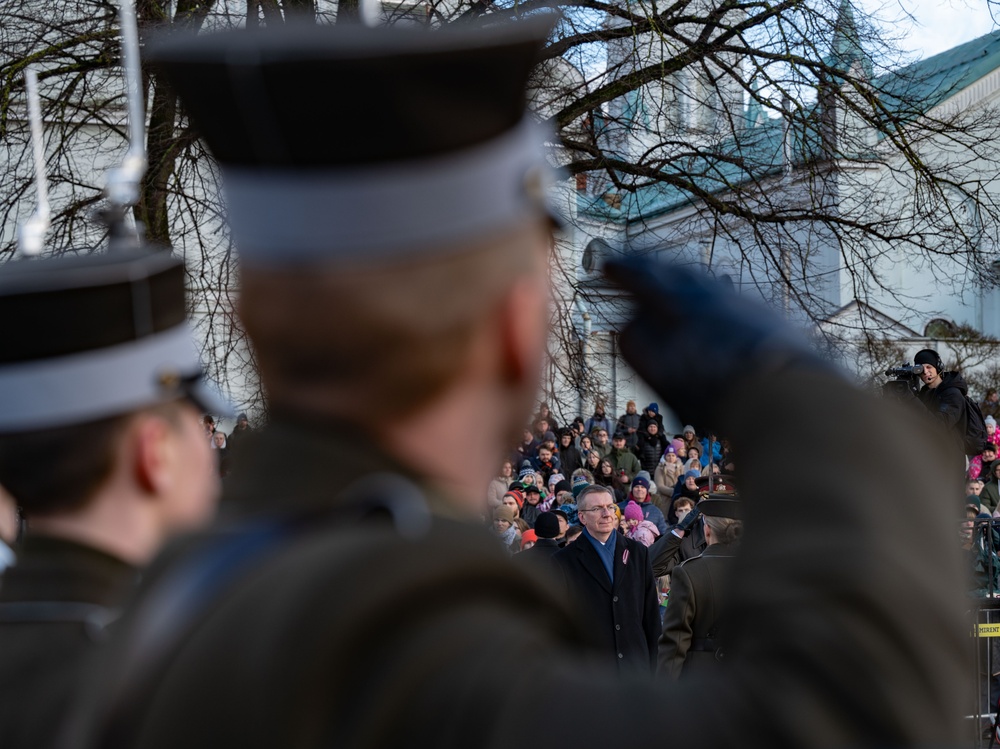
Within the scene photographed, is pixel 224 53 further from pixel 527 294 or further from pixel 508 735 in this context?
pixel 508 735

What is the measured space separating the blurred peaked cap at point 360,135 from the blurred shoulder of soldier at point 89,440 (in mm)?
849

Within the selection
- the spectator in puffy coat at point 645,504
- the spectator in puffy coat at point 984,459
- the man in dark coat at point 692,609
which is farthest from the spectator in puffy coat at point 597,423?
the man in dark coat at point 692,609

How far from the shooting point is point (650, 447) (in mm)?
18391

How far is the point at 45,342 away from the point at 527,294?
989 mm

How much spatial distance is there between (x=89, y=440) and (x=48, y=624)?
0.25m

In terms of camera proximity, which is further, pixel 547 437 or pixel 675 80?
pixel 547 437

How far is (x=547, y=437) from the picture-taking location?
54.2 feet

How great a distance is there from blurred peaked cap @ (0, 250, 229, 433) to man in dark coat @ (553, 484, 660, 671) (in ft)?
17.9

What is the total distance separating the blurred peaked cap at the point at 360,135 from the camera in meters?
0.93

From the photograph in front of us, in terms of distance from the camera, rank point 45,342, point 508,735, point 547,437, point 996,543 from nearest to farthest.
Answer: point 508,735, point 45,342, point 996,543, point 547,437

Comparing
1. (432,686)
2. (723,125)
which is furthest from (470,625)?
(723,125)

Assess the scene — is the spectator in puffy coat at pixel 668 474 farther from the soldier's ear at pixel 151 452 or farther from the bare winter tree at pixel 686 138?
the soldier's ear at pixel 151 452

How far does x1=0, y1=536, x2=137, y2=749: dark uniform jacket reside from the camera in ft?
4.99

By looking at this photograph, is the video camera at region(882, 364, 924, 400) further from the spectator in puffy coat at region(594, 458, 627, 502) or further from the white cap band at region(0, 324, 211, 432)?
the white cap band at region(0, 324, 211, 432)
